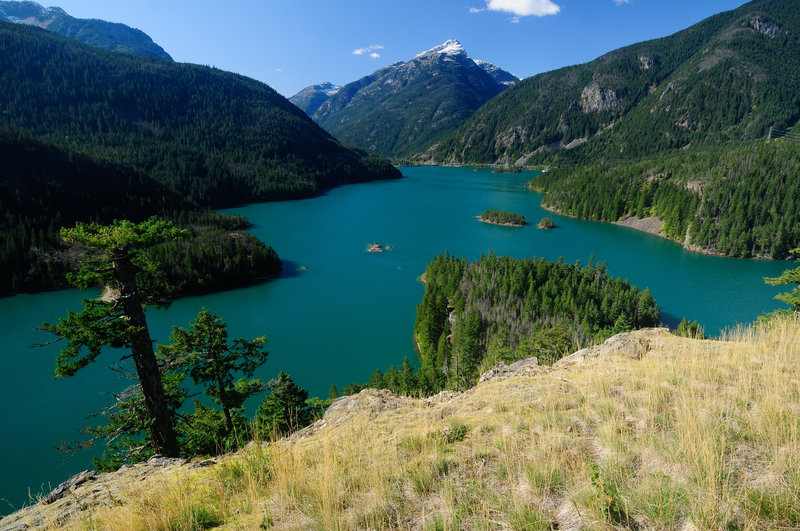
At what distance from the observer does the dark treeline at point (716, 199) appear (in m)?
72.9

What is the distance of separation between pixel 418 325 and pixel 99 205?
282 feet

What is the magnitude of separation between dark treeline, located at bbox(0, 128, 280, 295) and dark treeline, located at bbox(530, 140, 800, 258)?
292 feet

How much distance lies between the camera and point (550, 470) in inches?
187

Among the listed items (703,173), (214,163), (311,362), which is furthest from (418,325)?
(214,163)

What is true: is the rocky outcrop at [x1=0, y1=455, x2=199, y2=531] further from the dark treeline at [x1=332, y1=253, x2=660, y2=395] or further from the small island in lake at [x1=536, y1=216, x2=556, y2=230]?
the small island in lake at [x1=536, y1=216, x2=556, y2=230]

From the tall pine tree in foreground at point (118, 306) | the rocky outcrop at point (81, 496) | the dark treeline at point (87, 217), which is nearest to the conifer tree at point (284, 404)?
the tall pine tree in foreground at point (118, 306)

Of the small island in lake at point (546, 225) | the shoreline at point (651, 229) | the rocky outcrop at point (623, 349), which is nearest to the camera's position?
the rocky outcrop at point (623, 349)

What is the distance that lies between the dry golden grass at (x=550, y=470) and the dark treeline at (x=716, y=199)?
88.7 m

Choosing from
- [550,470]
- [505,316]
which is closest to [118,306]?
[550,470]

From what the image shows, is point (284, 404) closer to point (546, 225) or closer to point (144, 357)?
point (144, 357)

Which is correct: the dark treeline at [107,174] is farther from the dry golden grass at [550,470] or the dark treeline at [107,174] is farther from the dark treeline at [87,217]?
the dry golden grass at [550,470]

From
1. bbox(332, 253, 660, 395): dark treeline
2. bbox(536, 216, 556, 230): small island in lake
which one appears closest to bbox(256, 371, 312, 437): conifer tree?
bbox(332, 253, 660, 395): dark treeline

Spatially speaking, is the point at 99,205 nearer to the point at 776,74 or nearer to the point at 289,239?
the point at 289,239

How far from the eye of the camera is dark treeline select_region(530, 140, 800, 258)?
72875 mm
